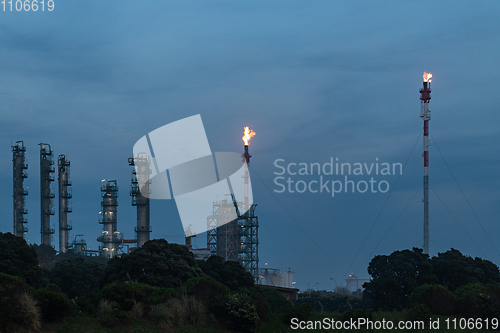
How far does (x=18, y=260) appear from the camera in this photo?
4138cm

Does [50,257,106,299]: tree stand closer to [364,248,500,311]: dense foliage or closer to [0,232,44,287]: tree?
[0,232,44,287]: tree

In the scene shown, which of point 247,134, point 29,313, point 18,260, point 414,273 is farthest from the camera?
point 247,134

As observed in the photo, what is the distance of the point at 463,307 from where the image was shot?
45.0 m

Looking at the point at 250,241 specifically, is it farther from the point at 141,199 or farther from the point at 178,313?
the point at 178,313

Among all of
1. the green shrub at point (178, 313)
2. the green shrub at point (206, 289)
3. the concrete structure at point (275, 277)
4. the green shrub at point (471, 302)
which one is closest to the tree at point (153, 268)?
the green shrub at point (206, 289)

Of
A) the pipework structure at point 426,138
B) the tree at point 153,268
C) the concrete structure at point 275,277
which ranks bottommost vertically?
the concrete structure at point 275,277

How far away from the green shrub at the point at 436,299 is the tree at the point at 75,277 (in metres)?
34.8

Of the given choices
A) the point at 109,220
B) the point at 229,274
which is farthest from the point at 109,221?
the point at 229,274

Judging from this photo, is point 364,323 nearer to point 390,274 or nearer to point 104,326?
point 390,274

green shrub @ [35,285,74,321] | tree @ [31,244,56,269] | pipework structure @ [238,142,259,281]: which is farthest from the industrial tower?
green shrub @ [35,285,74,321]

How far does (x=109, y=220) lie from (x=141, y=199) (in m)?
12.7

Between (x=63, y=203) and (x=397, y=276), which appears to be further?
(x=63, y=203)

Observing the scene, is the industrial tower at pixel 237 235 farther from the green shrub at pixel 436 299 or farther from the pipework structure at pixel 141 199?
the green shrub at pixel 436 299

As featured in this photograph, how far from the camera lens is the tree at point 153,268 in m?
42.3
